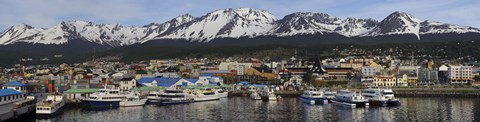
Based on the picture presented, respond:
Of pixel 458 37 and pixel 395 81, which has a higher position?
pixel 458 37

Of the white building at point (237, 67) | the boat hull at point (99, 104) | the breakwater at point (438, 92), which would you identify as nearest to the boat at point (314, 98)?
the breakwater at point (438, 92)

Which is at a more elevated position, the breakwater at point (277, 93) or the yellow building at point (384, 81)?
the yellow building at point (384, 81)

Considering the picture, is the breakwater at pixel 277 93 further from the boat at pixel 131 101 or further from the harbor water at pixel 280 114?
the harbor water at pixel 280 114

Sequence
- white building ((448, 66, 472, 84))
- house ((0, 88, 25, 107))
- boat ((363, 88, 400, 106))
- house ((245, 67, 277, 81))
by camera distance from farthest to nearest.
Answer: house ((245, 67, 277, 81)) < white building ((448, 66, 472, 84)) < boat ((363, 88, 400, 106)) < house ((0, 88, 25, 107))

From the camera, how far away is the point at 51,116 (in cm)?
4125

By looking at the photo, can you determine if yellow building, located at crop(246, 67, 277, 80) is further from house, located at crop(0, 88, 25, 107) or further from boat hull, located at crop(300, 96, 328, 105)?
house, located at crop(0, 88, 25, 107)

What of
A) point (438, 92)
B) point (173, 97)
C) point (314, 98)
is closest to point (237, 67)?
point (438, 92)

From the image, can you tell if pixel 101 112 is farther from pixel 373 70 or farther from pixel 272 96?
pixel 373 70

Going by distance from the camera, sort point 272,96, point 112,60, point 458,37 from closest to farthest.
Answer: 1. point 272,96
2. point 112,60
3. point 458,37

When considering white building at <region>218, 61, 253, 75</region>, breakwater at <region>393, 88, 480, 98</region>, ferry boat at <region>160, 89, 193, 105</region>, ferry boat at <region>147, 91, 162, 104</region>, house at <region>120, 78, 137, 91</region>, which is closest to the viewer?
ferry boat at <region>160, 89, 193, 105</region>

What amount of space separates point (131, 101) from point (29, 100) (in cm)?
1140

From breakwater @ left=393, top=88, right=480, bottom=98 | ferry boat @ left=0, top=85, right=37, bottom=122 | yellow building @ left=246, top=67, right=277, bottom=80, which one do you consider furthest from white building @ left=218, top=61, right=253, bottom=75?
ferry boat @ left=0, top=85, right=37, bottom=122

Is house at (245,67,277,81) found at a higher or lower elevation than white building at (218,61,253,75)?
lower

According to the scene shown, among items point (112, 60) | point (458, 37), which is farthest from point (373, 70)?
point (458, 37)
